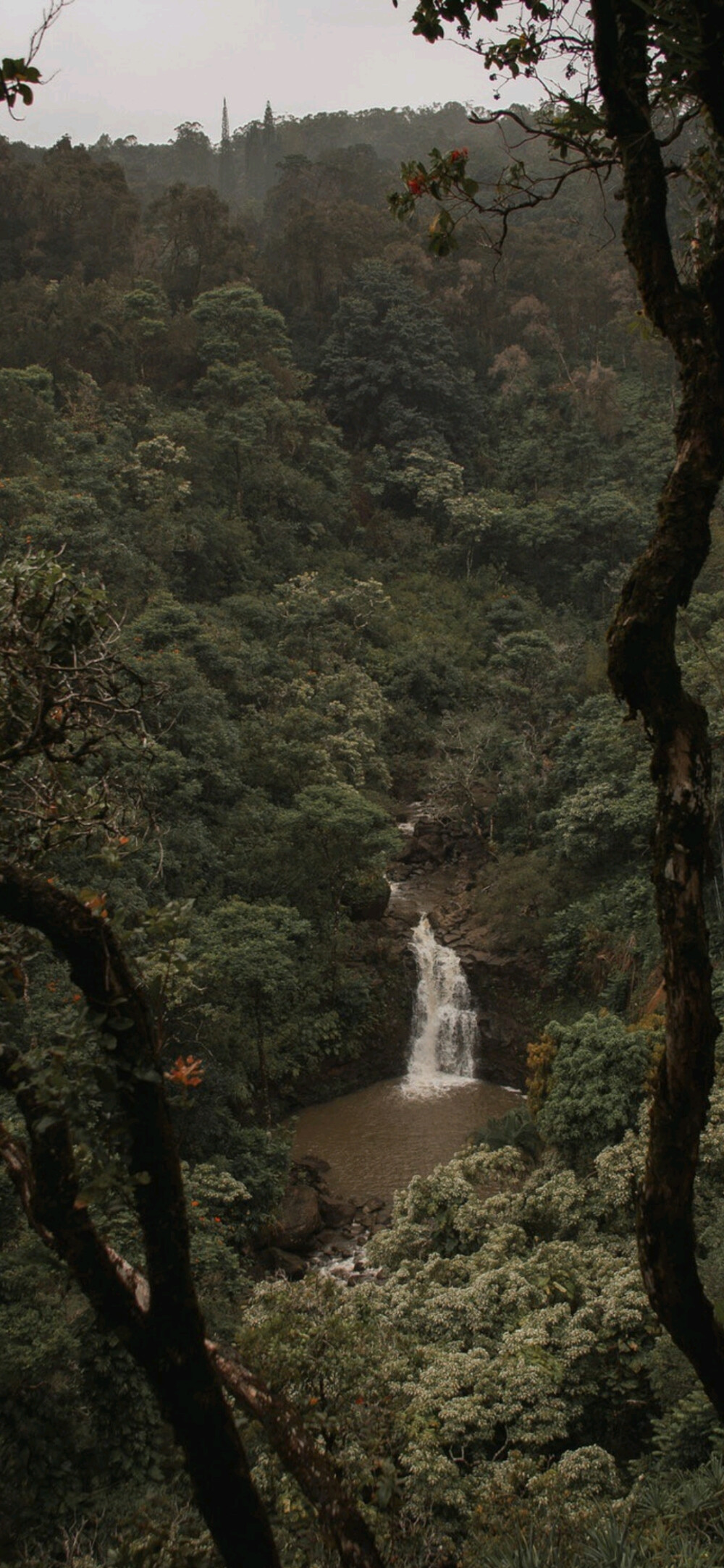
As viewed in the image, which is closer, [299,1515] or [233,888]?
[299,1515]

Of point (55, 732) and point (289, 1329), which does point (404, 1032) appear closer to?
point (289, 1329)

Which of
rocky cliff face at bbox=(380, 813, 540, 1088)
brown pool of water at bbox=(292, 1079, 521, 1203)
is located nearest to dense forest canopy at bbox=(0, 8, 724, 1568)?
rocky cliff face at bbox=(380, 813, 540, 1088)

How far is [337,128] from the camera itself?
47.7m

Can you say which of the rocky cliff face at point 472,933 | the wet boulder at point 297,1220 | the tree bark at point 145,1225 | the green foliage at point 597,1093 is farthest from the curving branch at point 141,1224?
the rocky cliff face at point 472,933

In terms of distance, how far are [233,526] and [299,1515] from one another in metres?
17.7

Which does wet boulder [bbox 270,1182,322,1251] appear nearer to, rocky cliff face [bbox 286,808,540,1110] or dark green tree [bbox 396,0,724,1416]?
rocky cliff face [bbox 286,808,540,1110]

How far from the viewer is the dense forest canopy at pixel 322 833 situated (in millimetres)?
3270

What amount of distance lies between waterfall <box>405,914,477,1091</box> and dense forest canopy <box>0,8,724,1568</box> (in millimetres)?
424

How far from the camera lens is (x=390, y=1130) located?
12.2 m

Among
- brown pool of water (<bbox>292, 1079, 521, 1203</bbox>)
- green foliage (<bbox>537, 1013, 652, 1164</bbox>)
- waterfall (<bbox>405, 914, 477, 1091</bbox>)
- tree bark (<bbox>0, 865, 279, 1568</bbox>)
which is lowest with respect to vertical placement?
brown pool of water (<bbox>292, 1079, 521, 1203</bbox>)

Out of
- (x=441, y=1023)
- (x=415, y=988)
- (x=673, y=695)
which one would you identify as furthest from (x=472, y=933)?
(x=673, y=695)

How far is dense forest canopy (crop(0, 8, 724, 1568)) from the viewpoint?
327 cm

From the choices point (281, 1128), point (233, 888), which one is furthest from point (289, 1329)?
point (233, 888)

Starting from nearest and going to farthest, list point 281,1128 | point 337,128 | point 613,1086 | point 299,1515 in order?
point 299,1515
point 613,1086
point 281,1128
point 337,128
